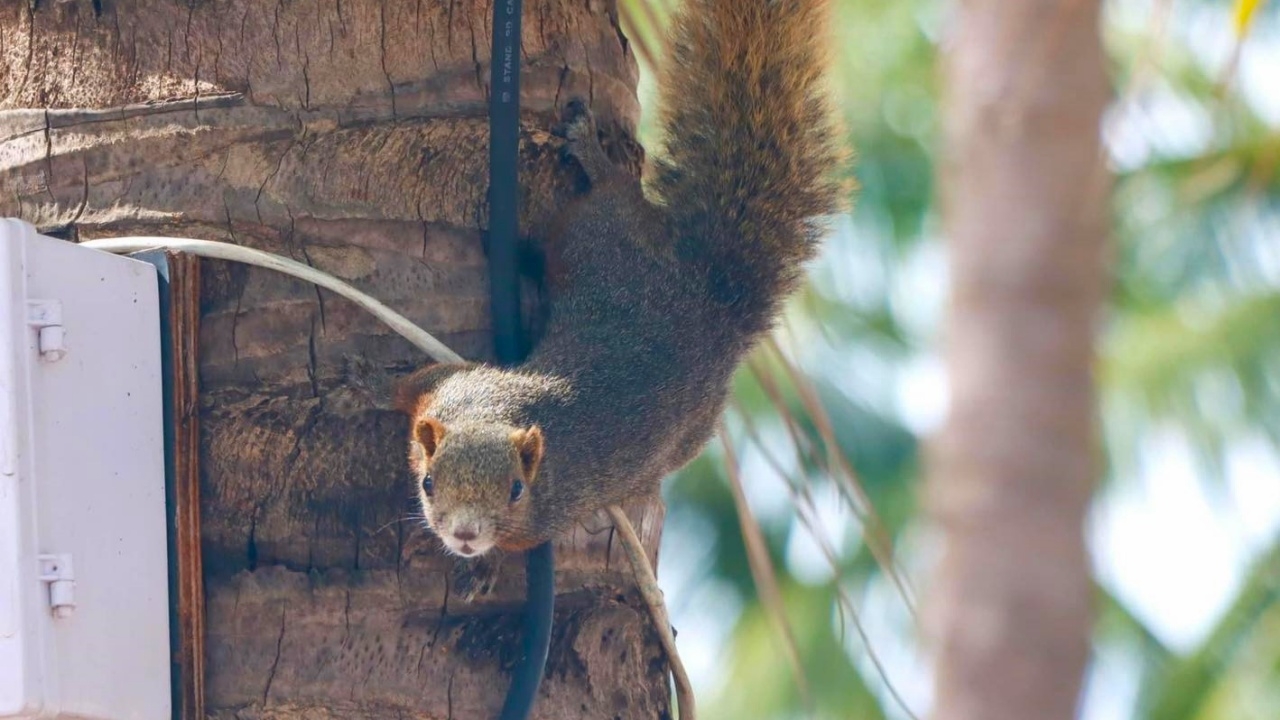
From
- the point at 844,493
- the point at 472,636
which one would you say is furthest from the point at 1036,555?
the point at 844,493

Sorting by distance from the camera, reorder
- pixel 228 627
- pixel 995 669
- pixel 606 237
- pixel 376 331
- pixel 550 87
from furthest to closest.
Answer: pixel 606 237 → pixel 550 87 → pixel 376 331 → pixel 228 627 → pixel 995 669

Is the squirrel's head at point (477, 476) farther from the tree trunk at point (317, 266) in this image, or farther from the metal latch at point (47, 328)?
the metal latch at point (47, 328)

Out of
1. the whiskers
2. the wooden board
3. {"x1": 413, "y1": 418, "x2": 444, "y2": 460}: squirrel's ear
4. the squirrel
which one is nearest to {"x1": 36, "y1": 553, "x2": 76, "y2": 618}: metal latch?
the wooden board

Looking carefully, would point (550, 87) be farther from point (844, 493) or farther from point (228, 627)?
point (228, 627)

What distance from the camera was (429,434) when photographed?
2059 millimetres

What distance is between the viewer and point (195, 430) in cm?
170

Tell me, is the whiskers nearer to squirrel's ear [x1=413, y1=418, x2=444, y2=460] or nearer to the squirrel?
the squirrel

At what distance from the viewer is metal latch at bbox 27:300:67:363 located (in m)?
1.53

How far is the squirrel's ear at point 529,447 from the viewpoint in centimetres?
204

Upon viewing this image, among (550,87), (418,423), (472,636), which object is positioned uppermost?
(550,87)

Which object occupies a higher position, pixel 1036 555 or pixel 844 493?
pixel 1036 555

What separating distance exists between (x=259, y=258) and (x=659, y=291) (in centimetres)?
62

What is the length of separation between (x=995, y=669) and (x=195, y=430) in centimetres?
132

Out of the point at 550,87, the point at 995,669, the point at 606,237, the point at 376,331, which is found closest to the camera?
the point at 995,669
